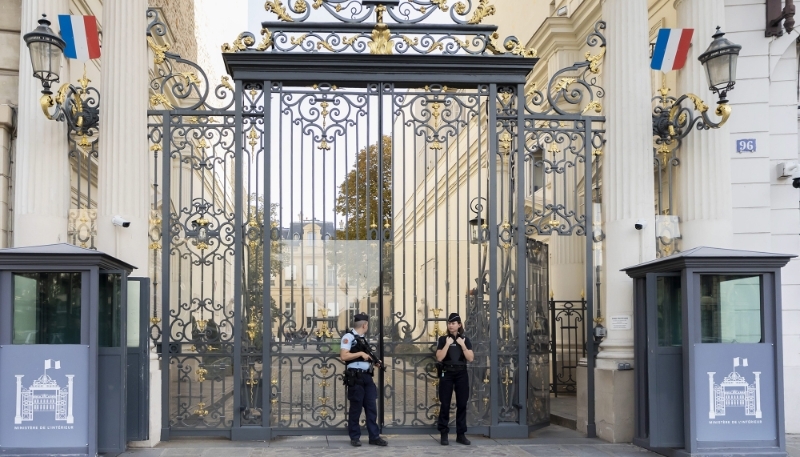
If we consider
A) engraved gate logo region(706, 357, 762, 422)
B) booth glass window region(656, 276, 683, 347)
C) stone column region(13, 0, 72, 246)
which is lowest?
engraved gate logo region(706, 357, 762, 422)

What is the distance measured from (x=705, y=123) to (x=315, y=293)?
5.47 m

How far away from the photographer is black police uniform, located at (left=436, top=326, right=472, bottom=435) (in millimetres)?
10875

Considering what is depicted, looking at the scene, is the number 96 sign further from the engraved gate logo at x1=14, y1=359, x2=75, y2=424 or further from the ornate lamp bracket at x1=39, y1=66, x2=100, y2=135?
the engraved gate logo at x1=14, y1=359, x2=75, y2=424

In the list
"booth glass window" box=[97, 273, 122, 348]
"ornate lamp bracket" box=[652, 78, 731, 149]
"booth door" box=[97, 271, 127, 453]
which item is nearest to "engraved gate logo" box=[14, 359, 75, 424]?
"booth door" box=[97, 271, 127, 453]

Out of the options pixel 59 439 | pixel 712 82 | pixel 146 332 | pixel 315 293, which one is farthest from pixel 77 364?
pixel 712 82

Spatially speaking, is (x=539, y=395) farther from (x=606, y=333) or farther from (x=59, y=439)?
(x=59, y=439)

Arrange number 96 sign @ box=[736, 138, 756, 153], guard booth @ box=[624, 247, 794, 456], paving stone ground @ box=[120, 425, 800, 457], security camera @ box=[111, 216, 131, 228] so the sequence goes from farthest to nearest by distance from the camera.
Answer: number 96 sign @ box=[736, 138, 756, 153]
security camera @ box=[111, 216, 131, 228]
paving stone ground @ box=[120, 425, 800, 457]
guard booth @ box=[624, 247, 794, 456]

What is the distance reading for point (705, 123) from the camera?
11.3 metres

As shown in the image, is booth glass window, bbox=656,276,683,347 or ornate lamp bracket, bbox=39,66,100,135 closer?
booth glass window, bbox=656,276,683,347

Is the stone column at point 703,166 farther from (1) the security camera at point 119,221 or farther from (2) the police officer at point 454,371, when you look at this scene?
(1) the security camera at point 119,221

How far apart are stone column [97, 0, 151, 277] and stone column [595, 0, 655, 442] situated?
19.8 feet

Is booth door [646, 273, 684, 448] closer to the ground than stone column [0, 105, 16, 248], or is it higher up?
closer to the ground

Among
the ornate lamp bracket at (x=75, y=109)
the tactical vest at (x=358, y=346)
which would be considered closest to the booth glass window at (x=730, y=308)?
the tactical vest at (x=358, y=346)

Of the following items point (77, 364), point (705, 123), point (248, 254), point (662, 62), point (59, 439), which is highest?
point (662, 62)
